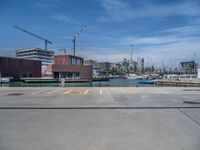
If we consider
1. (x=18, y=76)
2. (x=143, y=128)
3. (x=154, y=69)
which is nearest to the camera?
(x=143, y=128)

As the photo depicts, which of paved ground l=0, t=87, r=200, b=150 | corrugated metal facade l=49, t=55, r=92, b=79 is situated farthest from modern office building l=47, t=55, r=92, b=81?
paved ground l=0, t=87, r=200, b=150

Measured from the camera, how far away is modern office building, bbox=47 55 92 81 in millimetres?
117662

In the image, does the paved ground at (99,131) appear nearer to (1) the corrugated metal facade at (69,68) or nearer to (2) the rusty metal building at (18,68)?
(2) the rusty metal building at (18,68)

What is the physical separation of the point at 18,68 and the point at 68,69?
2194 cm

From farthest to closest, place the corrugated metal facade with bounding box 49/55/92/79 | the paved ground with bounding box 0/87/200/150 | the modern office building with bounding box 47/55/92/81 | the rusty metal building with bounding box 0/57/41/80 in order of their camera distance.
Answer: the modern office building with bounding box 47/55/92/81 < the corrugated metal facade with bounding box 49/55/92/79 < the rusty metal building with bounding box 0/57/41/80 < the paved ground with bounding box 0/87/200/150

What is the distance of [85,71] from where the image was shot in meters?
123

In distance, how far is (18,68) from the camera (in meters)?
108

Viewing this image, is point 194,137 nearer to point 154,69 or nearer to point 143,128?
point 143,128

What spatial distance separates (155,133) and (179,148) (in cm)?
142

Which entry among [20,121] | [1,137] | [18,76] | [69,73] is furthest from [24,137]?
[69,73]

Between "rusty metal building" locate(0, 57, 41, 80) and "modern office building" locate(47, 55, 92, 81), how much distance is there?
6803 millimetres

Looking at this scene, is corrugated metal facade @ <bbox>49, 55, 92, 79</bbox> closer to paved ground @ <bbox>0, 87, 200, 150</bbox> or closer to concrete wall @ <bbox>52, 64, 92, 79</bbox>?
concrete wall @ <bbox>52, 64, 92, 79</bbox>

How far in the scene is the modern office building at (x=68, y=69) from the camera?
118 meters

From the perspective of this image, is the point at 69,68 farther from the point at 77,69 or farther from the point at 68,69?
the point at 77,69
